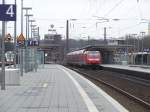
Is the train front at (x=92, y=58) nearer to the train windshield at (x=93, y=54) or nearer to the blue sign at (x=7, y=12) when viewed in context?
the train windshield at (x=93, y=54)

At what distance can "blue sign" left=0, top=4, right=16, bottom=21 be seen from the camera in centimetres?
2120

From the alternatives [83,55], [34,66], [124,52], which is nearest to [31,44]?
[34,66]

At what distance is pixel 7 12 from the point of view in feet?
69.8

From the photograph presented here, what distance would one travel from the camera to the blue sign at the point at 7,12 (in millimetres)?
21203

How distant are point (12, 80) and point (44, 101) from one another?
8.65m

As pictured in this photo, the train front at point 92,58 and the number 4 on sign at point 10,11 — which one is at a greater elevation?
the number 4 on sign at point 10,11

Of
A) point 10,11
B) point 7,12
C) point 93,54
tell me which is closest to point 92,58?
point 93,54

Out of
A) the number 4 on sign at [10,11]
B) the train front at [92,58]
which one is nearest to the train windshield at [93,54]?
the train front at [92,58]

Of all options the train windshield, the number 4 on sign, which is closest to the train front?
the train windshield

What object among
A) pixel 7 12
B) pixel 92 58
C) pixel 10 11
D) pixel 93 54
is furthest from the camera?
pixel 93 54

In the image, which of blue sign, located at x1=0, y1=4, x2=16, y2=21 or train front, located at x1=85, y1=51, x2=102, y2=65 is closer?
blue sign, located at x1=0, y1=4, x2=16, y2=21

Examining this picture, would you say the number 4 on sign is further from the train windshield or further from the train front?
the train windshield

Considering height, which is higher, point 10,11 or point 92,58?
point 10,11

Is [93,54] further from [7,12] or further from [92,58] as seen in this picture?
[7,12]
